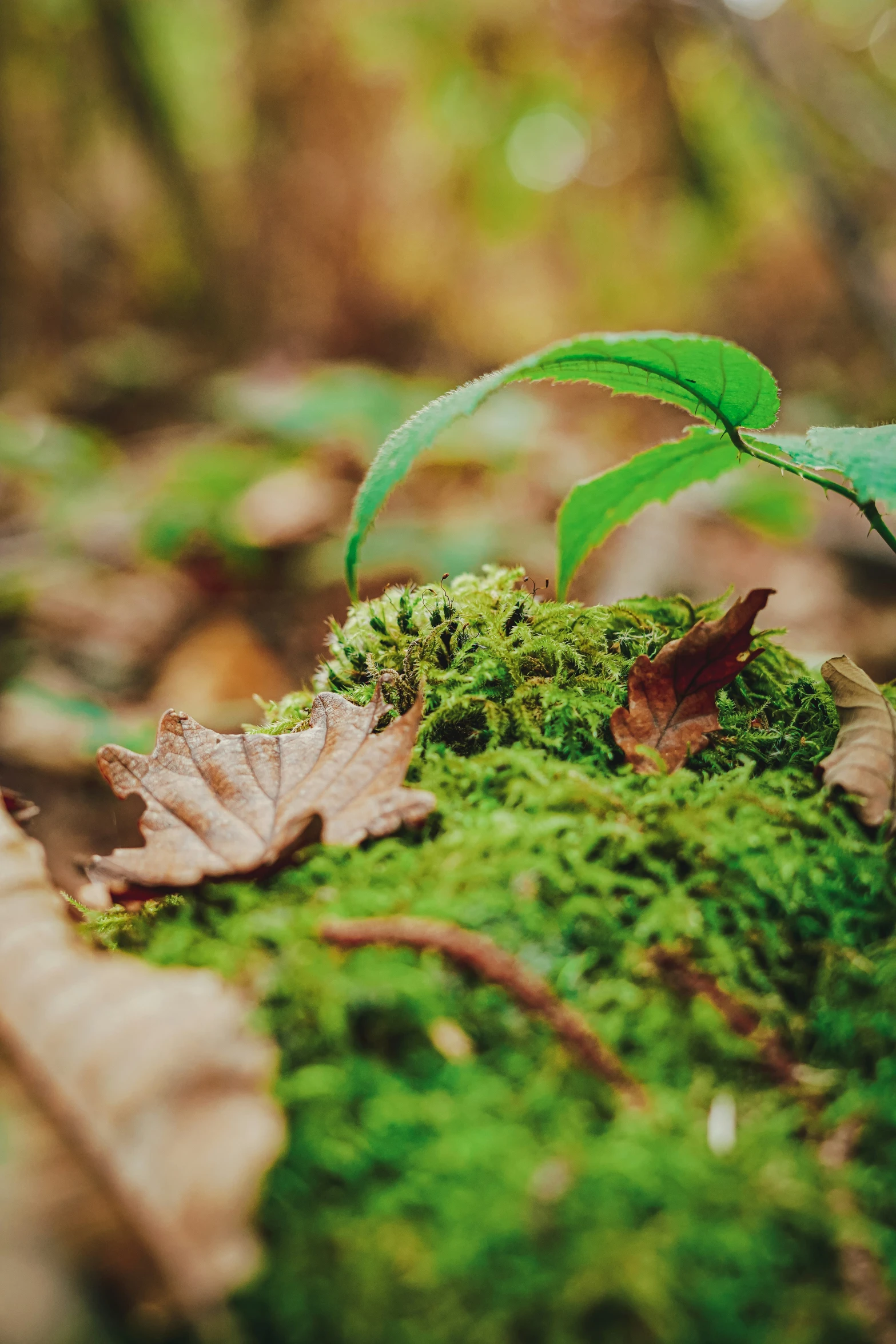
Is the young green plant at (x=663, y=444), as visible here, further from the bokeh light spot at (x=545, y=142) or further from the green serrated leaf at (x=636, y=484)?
the bokeh light spot at (x=545, y=142)

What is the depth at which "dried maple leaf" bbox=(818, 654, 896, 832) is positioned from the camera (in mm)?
1033

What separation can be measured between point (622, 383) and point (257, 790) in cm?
90

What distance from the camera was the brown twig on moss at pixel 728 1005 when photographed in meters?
0.79

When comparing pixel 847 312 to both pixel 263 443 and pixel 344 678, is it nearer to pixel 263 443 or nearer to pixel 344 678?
pixel 263 443

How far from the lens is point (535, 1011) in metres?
0.77

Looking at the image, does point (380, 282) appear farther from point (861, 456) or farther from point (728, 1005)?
Answer: point (728, 1005)

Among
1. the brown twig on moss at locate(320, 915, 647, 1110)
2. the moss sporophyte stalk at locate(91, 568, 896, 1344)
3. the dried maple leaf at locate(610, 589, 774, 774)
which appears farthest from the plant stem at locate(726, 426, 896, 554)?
the brown twig on moss at locate(320, 915, 647, 1110)

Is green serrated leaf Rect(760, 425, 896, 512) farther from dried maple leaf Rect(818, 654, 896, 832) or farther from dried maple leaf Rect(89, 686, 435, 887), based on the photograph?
dried maple leaf Rect(89, 686, 435, 887)

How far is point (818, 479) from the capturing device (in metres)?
1.26

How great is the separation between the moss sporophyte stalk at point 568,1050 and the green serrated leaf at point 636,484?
0.43 meters

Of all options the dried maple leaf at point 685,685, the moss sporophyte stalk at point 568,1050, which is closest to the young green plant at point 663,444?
the dried maple leaf at point 685,685

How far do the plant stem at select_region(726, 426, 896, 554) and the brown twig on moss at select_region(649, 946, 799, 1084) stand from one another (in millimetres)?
758

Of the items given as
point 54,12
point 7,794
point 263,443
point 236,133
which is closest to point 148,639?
point 263,443

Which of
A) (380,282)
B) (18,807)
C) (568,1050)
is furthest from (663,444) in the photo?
(380,282)
